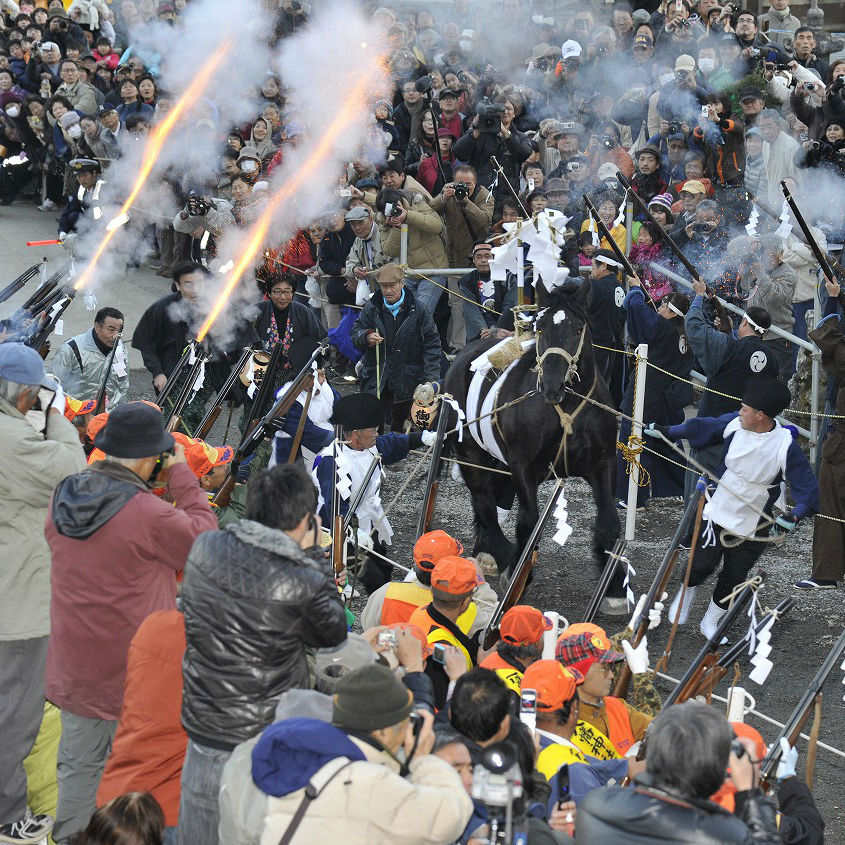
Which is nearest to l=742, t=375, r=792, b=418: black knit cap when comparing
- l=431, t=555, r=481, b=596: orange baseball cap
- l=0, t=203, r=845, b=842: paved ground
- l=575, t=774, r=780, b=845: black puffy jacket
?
l=0, t=203, r=845, b=842: paved ground

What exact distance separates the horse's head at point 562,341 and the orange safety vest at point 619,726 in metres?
3.89

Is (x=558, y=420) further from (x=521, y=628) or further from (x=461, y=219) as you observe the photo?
(x=461, y=219)

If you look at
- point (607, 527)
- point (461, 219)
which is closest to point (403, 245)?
point (461, 219)

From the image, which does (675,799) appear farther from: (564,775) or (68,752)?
(68,752)

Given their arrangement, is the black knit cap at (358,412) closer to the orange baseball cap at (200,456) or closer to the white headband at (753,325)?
the orange baseball cap at (200,456)

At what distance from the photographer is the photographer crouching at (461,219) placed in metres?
13.8

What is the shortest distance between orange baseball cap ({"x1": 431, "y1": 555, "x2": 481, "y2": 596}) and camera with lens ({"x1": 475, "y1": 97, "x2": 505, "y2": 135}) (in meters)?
9.99

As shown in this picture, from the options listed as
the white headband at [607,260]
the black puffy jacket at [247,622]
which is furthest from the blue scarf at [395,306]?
the black puffy jacket at [247,622]

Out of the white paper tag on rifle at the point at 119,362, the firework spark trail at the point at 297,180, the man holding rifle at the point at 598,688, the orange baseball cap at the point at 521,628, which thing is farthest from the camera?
the firework spark trail at the point at 297,180

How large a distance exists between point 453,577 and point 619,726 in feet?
3.26

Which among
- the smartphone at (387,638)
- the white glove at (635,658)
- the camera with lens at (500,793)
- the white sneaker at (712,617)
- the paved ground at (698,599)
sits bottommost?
the paved ground at (698,599)

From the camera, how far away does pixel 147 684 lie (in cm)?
471

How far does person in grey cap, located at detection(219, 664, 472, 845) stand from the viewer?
137 inches

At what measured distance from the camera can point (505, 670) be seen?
17.9ft
